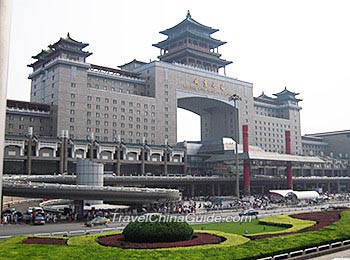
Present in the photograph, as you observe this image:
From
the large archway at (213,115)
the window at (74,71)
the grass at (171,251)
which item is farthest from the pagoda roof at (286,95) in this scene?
the grass at (171,251)

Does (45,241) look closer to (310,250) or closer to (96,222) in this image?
(96,222)

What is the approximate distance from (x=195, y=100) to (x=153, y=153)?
27.4m

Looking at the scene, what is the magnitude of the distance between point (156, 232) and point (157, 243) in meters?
0.76

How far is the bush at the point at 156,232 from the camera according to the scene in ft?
82.6

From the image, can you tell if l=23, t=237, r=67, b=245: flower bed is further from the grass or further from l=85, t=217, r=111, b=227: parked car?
l=85, t=217, r=111, b=227: parked car

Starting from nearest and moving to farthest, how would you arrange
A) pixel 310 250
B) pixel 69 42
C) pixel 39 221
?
pixel 310 250 < pixel 39 221 < pixel 69 42

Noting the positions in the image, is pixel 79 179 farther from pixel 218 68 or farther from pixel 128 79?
pixel 218 68

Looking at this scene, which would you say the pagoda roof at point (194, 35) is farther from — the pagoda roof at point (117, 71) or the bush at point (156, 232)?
the bush at point (156, 232)

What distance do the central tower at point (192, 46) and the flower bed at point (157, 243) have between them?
94.7 meters

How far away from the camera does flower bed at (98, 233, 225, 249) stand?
2392 centimetres

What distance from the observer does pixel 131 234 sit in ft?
84.0

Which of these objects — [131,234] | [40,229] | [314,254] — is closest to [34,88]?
[40,229]

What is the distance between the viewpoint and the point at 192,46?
118938 millimetres

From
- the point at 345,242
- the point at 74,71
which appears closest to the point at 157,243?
the point at 345,242
